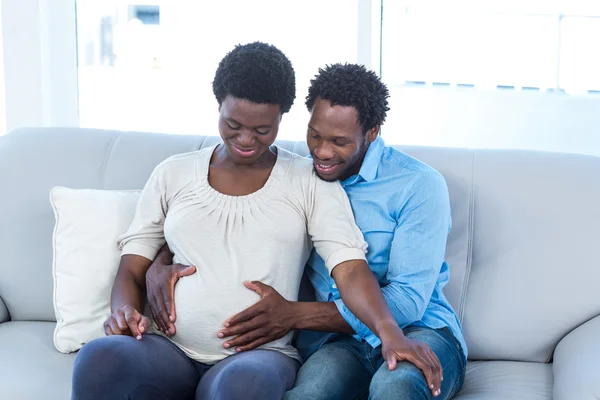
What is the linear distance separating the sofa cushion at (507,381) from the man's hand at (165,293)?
0.65 metres

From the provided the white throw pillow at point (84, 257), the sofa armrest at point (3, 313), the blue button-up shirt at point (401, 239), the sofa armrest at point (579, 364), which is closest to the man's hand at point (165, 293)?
the white throw pillow at point (84, 257)

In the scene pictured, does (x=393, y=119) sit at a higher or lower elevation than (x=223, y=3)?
lower

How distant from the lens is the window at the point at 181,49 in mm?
2959

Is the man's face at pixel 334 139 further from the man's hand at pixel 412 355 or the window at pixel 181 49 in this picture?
the window at pixel 181 49

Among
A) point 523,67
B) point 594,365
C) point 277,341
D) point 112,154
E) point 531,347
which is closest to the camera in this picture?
point 594,365

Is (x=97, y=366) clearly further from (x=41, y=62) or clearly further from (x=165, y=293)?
(x=41, y=62)

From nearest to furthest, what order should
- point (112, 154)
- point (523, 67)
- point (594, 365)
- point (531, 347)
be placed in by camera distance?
point (594, 365)
point (531, 347)
point (112, 154)
point (523, 67)

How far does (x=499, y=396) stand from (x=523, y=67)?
4.67 feet

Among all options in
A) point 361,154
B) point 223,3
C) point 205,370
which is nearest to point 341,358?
A: point 205,370

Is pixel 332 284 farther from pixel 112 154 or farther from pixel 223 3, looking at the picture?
pixel 223 3

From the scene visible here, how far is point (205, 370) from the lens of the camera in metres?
1.74

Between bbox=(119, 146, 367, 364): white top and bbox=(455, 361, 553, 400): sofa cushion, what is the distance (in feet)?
1.33

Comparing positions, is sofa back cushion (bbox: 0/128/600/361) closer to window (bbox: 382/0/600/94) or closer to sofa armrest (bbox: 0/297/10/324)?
sofa armrest (bbox: 0/297/10/324)

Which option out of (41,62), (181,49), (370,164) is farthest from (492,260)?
(41,62)
